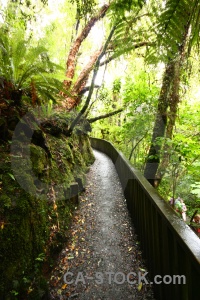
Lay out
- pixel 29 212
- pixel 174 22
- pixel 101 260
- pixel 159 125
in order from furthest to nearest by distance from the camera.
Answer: pixel 159 125 < pixel 101 260 < pixel 29 212 < pixel 174 22

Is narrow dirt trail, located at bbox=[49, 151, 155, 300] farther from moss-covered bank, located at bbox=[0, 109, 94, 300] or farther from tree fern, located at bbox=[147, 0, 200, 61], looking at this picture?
tree fern, located at bbox=[147, 0, 200, 61]

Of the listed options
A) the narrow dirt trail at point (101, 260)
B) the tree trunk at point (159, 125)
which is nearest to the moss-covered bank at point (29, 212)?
the narrow dirt trail at point (101, 260)

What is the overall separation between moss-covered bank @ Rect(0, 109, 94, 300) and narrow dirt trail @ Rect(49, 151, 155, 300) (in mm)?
292

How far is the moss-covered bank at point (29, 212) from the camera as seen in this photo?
2188 millimetres

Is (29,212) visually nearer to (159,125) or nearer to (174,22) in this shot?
(174,22)

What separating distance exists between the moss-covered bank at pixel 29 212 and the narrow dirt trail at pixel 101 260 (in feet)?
0.96

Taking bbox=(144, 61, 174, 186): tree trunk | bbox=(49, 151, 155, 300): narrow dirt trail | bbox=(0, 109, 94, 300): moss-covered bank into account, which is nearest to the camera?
bbox=(0, 109, 94, 300): moss-covered bank

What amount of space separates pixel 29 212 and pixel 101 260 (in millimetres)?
1549

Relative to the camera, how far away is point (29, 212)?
2.70 meters

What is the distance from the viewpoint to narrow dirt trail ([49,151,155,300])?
2.62 metres

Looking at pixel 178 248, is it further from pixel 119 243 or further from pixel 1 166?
pixel 1 166

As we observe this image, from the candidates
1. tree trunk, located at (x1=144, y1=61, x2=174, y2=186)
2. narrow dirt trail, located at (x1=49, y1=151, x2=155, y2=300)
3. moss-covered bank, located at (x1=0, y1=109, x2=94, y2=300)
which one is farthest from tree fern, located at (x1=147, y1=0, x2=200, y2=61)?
tree trunk, located at (x1=144, y1=61, x2=174, y2=186)

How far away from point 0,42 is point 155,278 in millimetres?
4260

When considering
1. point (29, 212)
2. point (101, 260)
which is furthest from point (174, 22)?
point (101, 260)
